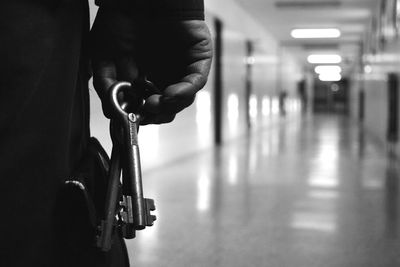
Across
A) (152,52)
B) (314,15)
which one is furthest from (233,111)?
(152,52)

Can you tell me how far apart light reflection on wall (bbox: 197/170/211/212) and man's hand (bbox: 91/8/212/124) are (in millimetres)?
2966

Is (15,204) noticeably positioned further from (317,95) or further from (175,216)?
(317,95)

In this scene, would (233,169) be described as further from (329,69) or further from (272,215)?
(329,69)

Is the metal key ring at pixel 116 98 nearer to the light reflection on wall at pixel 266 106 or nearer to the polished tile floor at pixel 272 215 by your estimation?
the polished tile floor at pixel 272 215

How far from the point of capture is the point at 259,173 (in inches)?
230

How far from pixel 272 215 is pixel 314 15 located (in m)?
9.42

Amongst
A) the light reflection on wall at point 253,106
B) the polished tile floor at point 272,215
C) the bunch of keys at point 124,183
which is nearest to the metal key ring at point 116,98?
the bunch of keys at point 124,183

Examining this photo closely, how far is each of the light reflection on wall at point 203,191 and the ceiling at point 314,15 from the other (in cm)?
608

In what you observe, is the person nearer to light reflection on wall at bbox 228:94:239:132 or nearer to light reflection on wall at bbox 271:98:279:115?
light reflection on wall at bbox 228:94:239:132

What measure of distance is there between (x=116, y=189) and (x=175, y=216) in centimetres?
284

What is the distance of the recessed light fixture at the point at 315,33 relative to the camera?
1508cm

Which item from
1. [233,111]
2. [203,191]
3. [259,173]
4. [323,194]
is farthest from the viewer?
[233,111]

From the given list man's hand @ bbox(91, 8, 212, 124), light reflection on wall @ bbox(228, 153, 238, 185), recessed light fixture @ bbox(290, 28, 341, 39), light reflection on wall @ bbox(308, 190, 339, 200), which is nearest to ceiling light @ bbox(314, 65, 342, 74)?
recessed light fixture @ bbox(290, 28, 341, 39)

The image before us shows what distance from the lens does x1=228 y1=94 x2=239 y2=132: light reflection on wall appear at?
33.9 feet
